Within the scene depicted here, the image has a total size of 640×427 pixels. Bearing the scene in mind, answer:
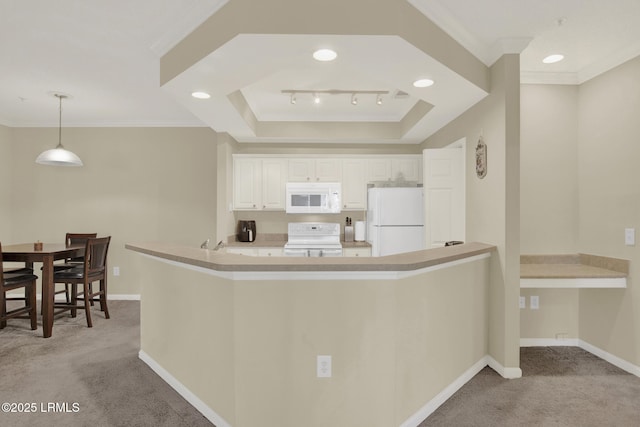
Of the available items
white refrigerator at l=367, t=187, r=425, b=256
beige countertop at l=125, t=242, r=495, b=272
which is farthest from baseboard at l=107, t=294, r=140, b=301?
white refrigerator at l=367, t=187, r=425, b=256

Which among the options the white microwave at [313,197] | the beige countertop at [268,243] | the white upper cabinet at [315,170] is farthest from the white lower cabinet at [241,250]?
the white upper cabinet at [315,170]

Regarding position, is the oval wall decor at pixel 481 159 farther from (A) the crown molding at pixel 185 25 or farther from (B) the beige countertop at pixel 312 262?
(A) the crown molding at pixel 185 25

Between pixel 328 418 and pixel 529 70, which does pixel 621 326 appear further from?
pixel 328 418

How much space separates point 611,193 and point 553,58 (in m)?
1.26

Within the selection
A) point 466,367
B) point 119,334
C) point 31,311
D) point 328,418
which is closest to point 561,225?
point 466,367

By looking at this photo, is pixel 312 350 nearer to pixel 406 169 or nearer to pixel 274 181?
pixel 274 181

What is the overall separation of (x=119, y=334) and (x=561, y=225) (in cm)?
455

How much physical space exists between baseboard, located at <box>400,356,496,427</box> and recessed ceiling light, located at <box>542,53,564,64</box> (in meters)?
2.57

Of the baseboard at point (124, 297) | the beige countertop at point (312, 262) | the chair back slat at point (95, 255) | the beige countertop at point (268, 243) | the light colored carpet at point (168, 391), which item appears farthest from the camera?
the baseboard at point (124, 297)

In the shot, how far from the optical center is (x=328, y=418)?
1956mm

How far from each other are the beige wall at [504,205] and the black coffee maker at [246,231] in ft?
10.4

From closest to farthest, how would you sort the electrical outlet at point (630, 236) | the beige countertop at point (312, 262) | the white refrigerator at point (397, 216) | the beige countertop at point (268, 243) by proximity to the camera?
the beige countertop at point (312, 262) → the electrical outlet at point (630, 236) → the white refrigerator at point (397, 216) → the beige countertop at point (268, 243)

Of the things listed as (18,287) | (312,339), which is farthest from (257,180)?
(312,339)

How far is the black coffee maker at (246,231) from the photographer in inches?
202
